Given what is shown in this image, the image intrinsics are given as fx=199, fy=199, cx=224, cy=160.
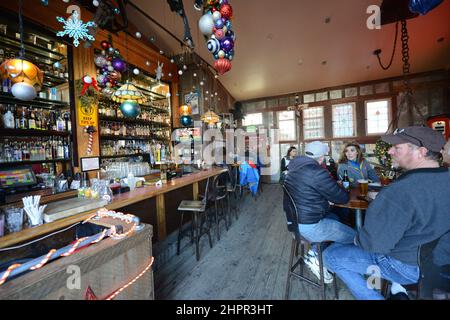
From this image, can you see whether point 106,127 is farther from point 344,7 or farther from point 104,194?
point 344,7

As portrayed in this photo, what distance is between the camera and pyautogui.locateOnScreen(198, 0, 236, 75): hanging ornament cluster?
7.80 feet

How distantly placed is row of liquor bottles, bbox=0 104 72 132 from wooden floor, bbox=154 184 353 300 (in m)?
2.40

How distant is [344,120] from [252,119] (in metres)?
3.52

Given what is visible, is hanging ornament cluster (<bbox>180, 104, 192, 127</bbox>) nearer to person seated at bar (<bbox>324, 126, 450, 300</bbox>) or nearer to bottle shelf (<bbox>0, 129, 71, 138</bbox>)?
bottle shelf (<bbox>0, 129, 71, 138</bbox>)

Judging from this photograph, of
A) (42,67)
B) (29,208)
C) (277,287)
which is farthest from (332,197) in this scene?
(42,67)

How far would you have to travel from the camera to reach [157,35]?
4.71 meters

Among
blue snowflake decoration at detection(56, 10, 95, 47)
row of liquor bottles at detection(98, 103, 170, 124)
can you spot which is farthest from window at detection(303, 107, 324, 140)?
blue snowflake decoration at detection(56, 10, 95, 47)

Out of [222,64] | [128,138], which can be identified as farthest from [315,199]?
[128,138]

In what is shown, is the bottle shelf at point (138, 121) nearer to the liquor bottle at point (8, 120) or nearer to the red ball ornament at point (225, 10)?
the liquor bottle at point (8, 120)

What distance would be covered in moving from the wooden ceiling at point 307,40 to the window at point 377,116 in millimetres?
894

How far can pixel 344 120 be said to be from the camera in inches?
293

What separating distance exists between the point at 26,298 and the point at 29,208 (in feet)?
3.48

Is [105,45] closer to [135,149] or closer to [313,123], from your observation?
[135,149]

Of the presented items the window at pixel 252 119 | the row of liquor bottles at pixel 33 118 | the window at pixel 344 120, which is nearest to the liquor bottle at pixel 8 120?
the row of liquor bottles at pixel 33 118
